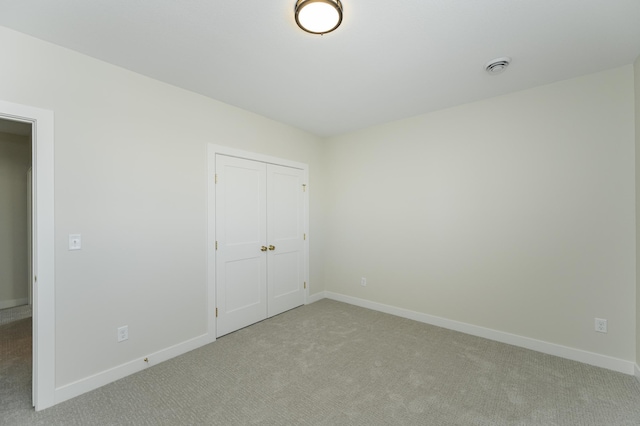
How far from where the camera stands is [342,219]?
4.38 m

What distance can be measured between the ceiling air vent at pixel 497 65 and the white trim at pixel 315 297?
3.62 m

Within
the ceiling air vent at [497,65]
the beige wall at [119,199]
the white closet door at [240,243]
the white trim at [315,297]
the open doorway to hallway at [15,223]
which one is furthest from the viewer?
the white trim at [315,297]

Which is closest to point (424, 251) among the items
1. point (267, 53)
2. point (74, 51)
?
point (267, 53)

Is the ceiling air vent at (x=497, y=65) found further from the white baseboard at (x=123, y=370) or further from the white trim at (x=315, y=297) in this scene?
the white baseboard at (x=123, y=370)

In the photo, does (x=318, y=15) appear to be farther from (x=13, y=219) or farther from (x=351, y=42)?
(x=13, y=219)

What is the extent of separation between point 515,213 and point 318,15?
2.70 m

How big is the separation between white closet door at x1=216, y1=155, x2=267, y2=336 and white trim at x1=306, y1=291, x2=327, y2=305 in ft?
2.85

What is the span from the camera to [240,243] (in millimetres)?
3334

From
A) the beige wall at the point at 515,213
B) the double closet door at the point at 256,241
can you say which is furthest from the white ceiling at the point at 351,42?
the double closet door at the point at 256,241

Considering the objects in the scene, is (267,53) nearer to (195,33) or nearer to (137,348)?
(195,33)

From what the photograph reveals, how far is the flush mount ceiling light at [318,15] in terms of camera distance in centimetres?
158

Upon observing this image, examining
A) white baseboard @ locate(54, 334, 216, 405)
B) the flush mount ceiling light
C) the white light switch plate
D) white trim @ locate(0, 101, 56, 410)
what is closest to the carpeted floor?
white baseboard @ locate(54, 334, 216, 405)

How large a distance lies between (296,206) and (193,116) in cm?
184

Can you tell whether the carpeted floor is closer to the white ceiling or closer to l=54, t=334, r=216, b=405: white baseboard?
l=54, t=334, r=216, b=405: white baseboard
